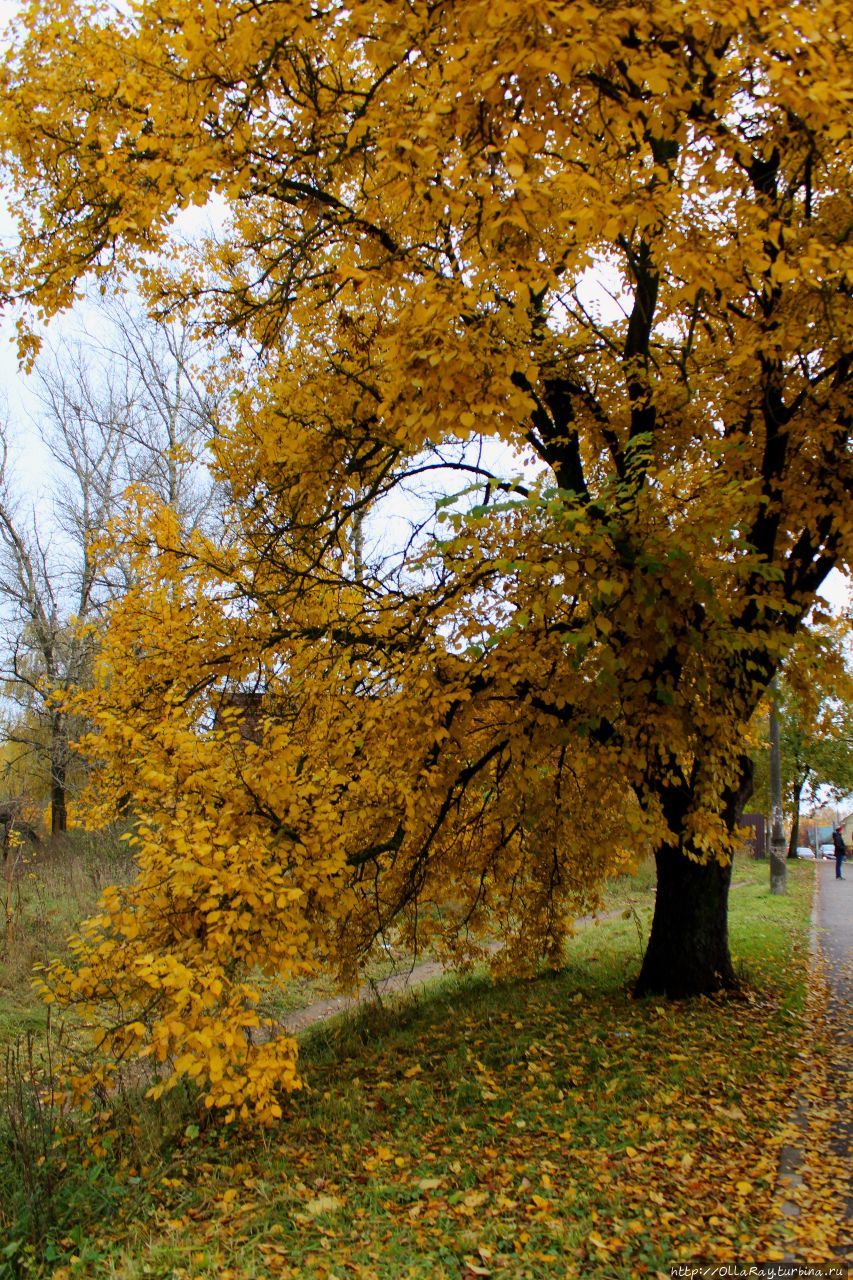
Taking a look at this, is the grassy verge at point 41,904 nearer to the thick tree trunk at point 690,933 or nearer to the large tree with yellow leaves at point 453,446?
the large tree with yellow leaves at point 453,446

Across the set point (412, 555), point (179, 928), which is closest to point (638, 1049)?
point (179, 928)

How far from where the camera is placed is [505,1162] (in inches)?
179

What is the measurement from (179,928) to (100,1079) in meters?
0.87

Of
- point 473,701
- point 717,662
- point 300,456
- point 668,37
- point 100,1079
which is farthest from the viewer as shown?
point 300,456

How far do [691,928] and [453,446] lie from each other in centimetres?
487

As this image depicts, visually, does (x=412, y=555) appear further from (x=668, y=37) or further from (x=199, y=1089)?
(x=199, y=1089)

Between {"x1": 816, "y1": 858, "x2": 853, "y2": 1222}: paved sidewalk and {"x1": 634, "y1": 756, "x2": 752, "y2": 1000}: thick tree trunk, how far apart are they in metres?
1.12

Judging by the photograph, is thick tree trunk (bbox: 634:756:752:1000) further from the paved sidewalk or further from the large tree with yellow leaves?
the paved sidewalk

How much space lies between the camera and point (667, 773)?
6133mm

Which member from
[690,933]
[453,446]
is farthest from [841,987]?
[453,446]

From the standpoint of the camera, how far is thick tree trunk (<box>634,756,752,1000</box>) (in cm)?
764

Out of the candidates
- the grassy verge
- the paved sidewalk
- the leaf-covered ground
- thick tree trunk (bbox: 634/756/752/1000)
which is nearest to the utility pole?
the paved sidewalk

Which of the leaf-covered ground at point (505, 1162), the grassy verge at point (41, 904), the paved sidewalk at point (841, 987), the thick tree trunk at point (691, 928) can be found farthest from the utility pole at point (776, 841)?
the grassy verge at point (41, 904)

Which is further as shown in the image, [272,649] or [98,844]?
[98,844]
